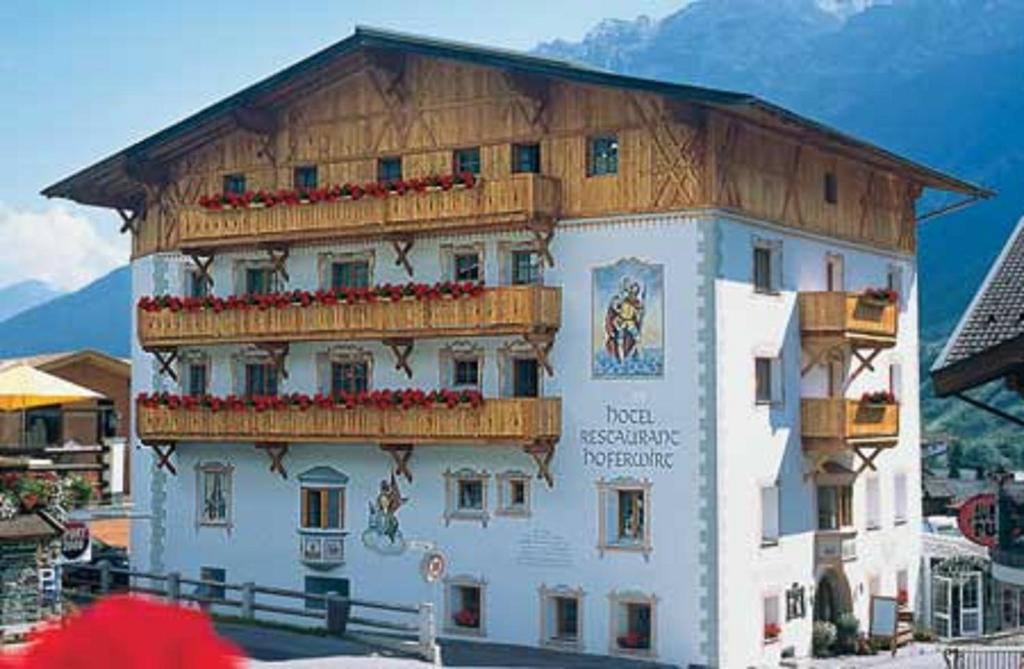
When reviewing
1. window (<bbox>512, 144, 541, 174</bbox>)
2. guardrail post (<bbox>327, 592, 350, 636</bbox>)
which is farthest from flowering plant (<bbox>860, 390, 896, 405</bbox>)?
guardrail post (<bbox>327, 592, 350, 636</bbox>)

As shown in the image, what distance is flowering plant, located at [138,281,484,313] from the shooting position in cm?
3272

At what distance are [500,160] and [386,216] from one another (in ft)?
9.38

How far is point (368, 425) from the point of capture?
34.2m

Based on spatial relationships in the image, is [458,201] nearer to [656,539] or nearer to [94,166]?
[656,539]

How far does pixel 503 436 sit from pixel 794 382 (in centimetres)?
710

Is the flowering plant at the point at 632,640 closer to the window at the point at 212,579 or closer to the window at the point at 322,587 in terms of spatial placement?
the window at the point at 322,587

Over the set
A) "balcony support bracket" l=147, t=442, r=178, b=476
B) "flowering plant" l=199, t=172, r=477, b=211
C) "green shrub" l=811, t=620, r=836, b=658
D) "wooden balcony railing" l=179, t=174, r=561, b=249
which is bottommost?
"green shrub" l=811, t=620, r=836, b=658

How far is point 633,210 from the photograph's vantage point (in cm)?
3195

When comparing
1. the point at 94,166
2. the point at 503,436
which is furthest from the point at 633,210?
the point at 94,166

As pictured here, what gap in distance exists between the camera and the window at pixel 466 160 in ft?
111

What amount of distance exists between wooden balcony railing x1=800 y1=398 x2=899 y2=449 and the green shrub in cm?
407

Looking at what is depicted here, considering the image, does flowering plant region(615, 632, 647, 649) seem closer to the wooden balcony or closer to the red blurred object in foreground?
the wooden balcony

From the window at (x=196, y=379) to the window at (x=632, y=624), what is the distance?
12.9 meters

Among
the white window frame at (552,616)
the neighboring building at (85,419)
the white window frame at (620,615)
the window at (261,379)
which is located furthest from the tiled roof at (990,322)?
the window at (261,379)
